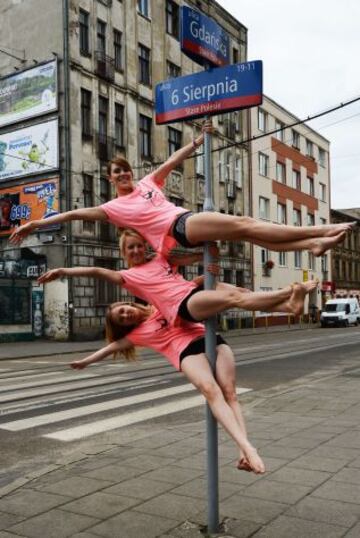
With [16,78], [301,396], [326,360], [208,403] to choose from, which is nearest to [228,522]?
[208,403]

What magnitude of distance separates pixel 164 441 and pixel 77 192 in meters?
23.4

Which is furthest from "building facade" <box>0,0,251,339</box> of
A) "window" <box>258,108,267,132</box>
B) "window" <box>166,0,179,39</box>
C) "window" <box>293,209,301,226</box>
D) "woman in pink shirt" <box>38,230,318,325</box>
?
"woman in pink shirt" <box>38,230,318,325</box>

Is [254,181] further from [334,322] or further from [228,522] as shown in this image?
[228,522]

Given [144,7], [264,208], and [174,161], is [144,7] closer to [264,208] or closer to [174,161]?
[264,208]

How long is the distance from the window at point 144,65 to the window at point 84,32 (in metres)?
4.61

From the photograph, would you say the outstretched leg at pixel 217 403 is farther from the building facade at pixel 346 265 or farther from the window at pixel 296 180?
the building facade at pixel 346 265

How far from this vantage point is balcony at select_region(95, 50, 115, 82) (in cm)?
3162

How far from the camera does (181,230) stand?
4066 millimetres

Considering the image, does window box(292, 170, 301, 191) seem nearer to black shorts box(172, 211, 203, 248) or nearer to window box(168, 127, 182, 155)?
window box(168, 127, 182, 155)

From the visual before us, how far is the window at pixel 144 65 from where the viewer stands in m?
35.3

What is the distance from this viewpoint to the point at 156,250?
436cm

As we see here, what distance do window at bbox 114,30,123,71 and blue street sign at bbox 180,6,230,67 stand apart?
2981cm

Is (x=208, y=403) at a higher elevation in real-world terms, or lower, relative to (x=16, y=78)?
lower

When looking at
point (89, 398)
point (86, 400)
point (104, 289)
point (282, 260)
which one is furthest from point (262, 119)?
point (86, 400)
